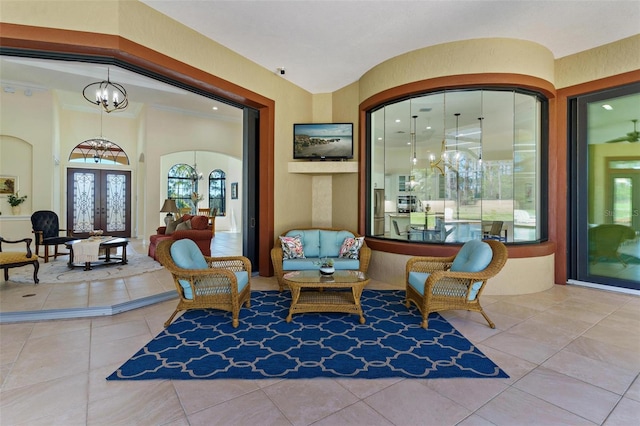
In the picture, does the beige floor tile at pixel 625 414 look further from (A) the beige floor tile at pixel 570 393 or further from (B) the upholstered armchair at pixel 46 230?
(B) the upholstered armchair at pixel 46 230

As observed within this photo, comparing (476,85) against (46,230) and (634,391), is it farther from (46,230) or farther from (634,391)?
(46,230)

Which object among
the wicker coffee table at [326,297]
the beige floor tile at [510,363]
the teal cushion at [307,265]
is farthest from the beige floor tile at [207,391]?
the teal cushion at [307,265]

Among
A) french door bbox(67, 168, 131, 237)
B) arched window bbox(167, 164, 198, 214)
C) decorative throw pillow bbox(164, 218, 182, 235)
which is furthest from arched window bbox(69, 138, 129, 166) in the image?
decorative throw pillow bbox(164, 218, 182, 235)

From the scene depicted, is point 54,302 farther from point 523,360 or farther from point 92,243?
point 523,360

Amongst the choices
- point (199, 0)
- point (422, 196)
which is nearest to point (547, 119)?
point (422, 196)

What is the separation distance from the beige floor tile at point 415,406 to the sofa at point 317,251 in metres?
2.38

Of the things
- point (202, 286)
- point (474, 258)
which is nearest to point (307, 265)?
point (202, 286)

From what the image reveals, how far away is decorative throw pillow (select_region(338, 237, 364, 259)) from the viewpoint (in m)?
4.95

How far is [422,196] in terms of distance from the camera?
7125 mm

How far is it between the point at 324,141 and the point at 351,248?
2.11 meters

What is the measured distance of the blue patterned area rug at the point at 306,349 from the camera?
2451 millimetres

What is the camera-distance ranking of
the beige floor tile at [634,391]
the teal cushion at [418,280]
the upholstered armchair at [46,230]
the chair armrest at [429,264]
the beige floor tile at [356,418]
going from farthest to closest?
the upholstered armchair at [46,230], the chair armrest at [429,264], the teal cushion at [418,280], the beige floor tile at [634,391], the beige floor tile at [356,418]

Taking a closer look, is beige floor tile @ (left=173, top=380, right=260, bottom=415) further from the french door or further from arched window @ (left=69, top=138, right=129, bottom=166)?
arched window @ (left=69, top=138, right=129, bottom=166)

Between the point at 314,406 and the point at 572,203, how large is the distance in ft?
17.3
